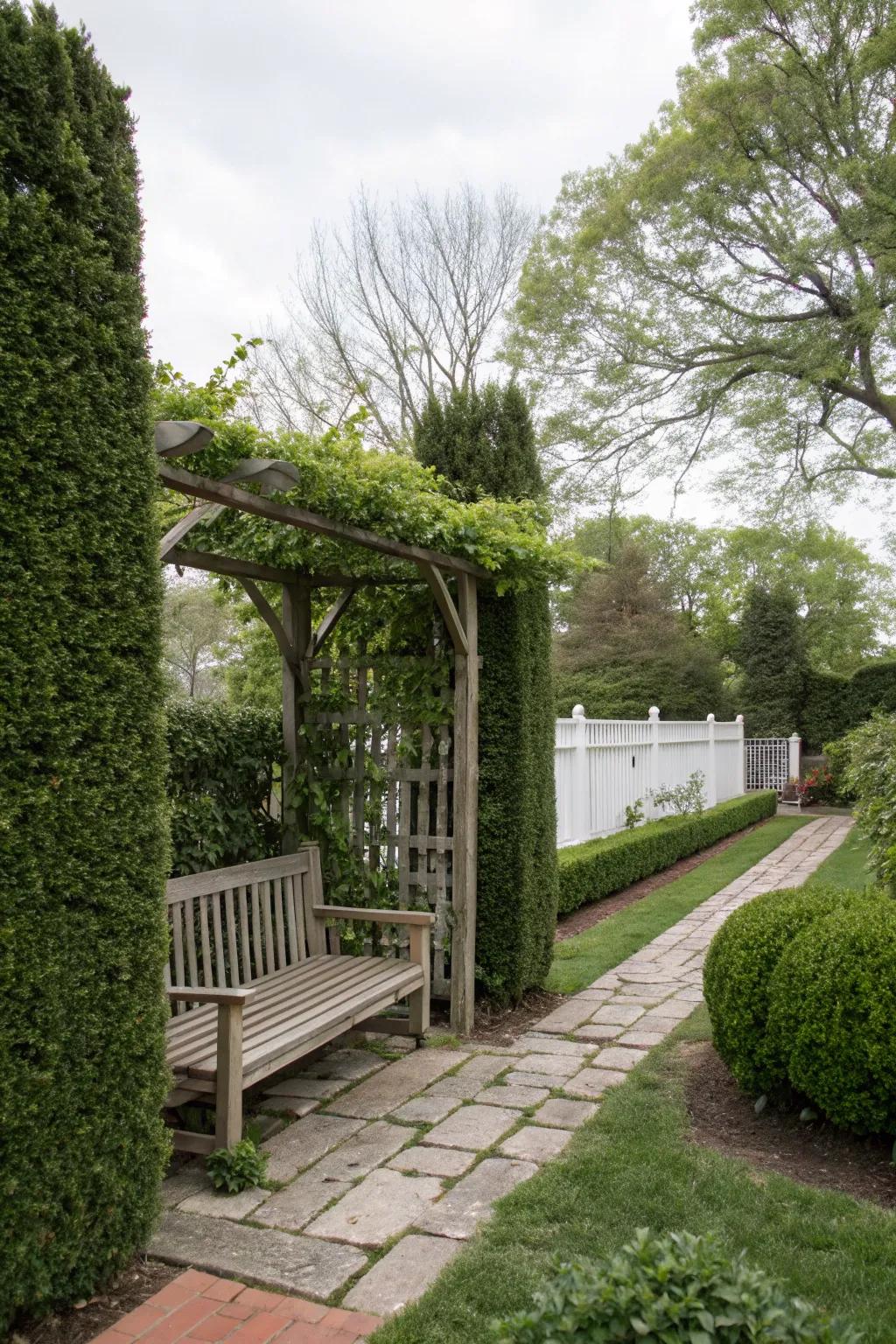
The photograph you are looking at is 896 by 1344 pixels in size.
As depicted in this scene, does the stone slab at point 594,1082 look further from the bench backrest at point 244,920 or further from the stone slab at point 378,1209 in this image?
the bench backrest at point 244,920

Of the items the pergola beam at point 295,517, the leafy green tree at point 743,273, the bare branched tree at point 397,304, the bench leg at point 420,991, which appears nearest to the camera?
the pergola beam at point 295,517

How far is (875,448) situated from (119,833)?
58.8 ft

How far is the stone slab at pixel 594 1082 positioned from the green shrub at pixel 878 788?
5.74 feet

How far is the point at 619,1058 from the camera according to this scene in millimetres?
4574

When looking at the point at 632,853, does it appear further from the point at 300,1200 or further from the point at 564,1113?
the point at 300,1200

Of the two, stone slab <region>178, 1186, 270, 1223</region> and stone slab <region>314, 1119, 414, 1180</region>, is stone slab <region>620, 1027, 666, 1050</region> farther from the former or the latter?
stone slab <region>178, 1186, 270, 1223</region>

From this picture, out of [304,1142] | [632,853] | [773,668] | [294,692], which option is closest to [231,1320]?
[304,1142]

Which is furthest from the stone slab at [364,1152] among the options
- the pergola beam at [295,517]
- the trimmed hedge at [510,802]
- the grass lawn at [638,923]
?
the pergola beam at [295,517]

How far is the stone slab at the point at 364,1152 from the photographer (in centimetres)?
335

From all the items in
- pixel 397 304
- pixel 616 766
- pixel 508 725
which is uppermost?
pixel 397 304

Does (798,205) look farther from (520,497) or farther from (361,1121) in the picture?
(361,1121)

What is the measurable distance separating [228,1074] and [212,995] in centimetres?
27

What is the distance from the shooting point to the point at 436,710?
5277 millimetres

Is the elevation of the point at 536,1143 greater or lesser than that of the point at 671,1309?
lesser
